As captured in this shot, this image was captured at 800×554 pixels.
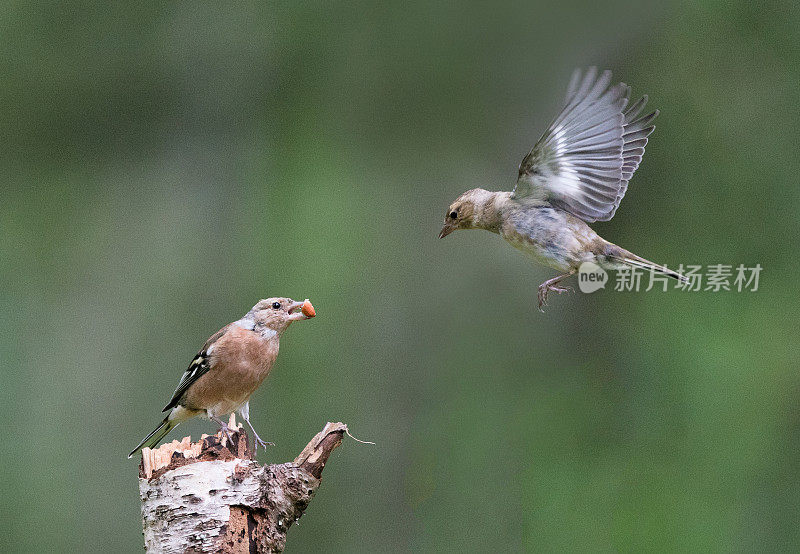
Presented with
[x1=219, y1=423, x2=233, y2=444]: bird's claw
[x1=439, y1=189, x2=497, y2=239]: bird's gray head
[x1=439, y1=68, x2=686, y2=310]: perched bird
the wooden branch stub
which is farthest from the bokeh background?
the wooden branch stub

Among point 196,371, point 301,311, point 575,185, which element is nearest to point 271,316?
point 301,311

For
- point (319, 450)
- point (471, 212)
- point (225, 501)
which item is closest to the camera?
point (225, 501)

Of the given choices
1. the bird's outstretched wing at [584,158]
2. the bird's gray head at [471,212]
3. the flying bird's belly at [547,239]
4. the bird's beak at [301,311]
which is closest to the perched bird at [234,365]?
the bird's beak at [301,311]

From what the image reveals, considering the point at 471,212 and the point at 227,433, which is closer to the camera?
the point at 227,433

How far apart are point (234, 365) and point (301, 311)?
40 cm

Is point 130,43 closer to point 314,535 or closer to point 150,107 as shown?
point 150,107

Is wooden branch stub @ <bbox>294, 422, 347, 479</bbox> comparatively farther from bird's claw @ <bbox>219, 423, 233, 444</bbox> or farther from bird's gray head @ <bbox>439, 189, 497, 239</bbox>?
bird's gray head @ <bbox>439, 189, 497, 239</bbox>

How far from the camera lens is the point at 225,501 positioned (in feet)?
11.8

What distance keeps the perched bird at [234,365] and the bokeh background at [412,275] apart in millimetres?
3121

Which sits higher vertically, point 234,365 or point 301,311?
point 301,311

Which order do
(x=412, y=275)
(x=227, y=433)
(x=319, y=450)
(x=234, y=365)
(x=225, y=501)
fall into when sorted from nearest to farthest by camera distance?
1. (x=225, y=501)
2. (x=319, y=450)
3. (x=227, y=433)
4. (x=234, y=365)
5. (x=412, y=275)

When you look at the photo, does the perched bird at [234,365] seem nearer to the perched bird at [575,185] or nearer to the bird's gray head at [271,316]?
the bird's gray head at [271,316]

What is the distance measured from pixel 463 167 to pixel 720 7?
237cm

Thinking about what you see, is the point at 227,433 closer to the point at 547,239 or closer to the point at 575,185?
the point at 547,239
